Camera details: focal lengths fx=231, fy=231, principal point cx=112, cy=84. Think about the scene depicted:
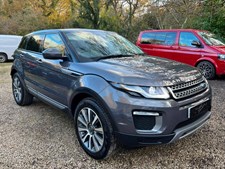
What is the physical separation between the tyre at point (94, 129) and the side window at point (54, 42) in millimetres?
1065

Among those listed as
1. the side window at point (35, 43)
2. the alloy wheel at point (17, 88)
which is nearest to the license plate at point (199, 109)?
the side window at point (35, 43)

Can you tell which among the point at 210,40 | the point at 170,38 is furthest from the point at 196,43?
the point at 170,38

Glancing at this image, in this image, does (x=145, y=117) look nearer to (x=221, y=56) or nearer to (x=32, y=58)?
(x=32, y=58)

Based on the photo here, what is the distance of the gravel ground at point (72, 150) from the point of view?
2824mm

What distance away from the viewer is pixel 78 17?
22094 mm

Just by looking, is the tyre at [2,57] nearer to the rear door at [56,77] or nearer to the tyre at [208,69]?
the rear door at [56,77]

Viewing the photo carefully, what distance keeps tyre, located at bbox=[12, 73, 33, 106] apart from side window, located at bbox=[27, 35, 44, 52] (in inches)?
29.3

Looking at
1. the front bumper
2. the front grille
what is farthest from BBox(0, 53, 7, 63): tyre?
the front grille

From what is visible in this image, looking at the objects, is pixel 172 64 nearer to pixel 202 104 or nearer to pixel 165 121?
pixel 202 104

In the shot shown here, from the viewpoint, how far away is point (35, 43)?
456 centimetres

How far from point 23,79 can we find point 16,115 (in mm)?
747

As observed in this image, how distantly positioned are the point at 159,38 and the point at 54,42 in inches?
211

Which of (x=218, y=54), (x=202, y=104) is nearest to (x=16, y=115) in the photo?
(x=202, y=104)

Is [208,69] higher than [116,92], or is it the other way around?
[116,92]
